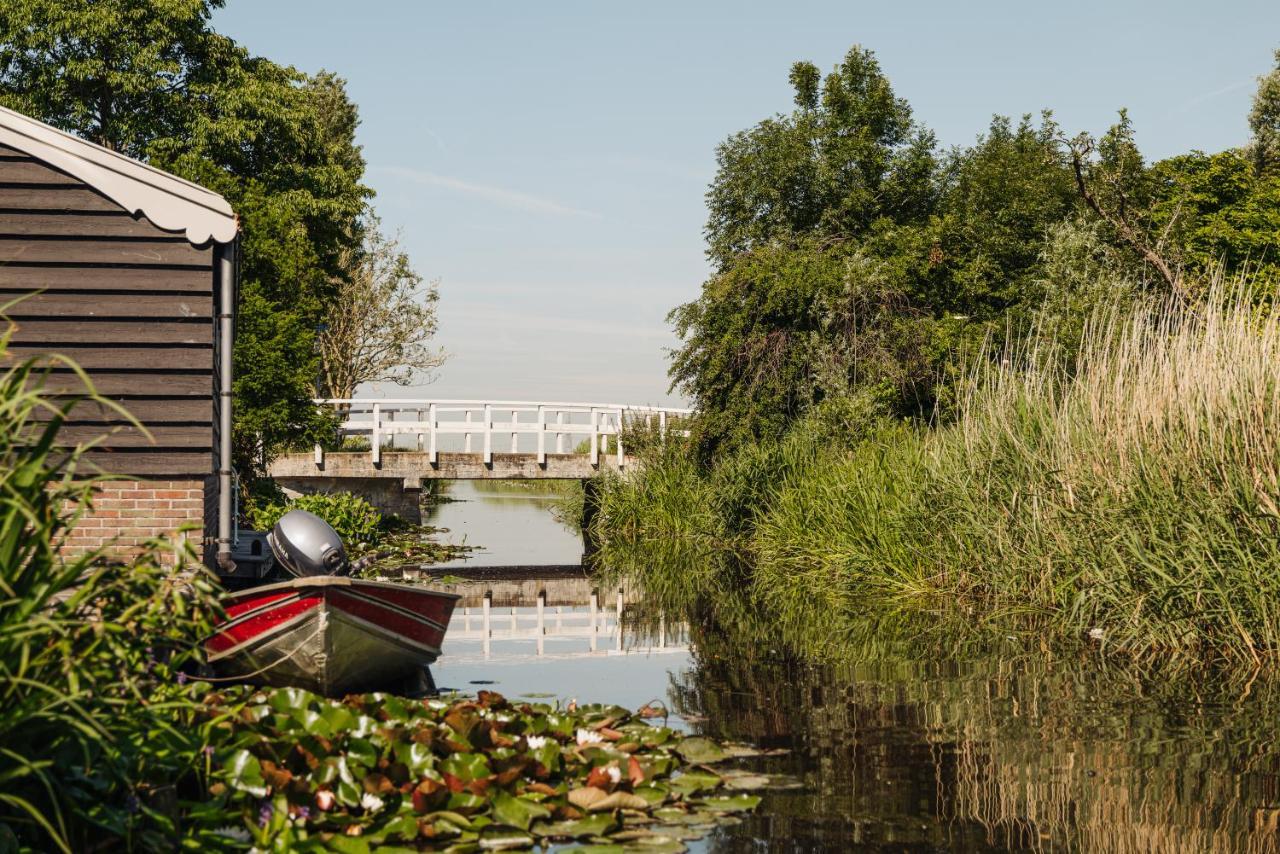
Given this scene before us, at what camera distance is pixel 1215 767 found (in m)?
8.48

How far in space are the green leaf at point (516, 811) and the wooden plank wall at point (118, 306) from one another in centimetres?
529

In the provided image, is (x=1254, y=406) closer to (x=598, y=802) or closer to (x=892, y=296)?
(x=598, y=802)

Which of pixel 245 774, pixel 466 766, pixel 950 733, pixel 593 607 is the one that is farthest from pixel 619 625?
pixel 245 774

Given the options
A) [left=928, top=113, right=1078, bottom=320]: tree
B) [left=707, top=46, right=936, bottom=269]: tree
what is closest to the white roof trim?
[left=928, top=113, right=1078, bottom=320]: tree

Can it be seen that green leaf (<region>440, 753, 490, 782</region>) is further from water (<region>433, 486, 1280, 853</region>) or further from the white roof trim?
the white roof trim

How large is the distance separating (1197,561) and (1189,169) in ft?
114

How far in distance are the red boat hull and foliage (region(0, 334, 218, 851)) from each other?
13.5 ft

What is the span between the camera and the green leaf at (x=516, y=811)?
7.02m

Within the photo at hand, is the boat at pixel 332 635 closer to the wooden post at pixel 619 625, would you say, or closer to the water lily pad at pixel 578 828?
the water lily pad at pixel 578 828

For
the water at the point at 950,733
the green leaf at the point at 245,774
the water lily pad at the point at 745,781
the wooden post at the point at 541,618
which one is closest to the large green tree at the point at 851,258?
the wooden post at the point at 541,618

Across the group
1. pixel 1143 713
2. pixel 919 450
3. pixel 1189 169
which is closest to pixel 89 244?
pixel 1143 713

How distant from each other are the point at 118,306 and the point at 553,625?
7648mm

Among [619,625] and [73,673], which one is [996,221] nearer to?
[619,625]

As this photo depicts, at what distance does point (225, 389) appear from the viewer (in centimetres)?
1205
